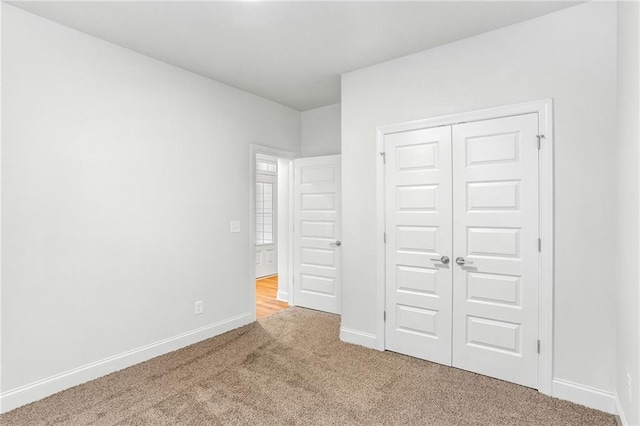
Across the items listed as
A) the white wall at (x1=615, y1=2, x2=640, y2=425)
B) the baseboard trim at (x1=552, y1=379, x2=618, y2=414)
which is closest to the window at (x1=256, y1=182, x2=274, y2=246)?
the baseboard trim at (x1=552, y1=379, x2=618, y2=414)

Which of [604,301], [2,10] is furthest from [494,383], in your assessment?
[2,10]

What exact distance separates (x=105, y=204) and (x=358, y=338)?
253 cm

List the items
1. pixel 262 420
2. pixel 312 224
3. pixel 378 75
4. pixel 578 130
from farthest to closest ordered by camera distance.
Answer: pixel 312 224, pixel 378 75, pixel 578 130, pixel 262 420

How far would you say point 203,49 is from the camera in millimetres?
2979

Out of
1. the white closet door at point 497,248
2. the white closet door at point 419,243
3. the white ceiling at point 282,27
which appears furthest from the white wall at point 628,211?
the white closet door at point 419,243

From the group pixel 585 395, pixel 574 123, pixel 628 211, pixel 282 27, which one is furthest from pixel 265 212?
pixel 628 211

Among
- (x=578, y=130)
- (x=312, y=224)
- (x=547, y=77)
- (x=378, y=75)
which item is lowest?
(x=312, y=224)

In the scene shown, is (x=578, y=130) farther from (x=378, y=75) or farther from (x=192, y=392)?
(x=192, y=392)

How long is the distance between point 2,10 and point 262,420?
10.2ft

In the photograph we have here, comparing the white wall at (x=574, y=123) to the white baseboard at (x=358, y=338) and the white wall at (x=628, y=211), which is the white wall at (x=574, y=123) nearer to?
the white wall at (x=628, y=211)

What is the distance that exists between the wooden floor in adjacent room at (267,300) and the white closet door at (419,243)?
1863 mm

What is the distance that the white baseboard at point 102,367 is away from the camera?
7.63 ft

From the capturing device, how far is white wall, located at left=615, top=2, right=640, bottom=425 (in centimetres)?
166

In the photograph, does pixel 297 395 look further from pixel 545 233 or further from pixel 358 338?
pixel 545 233
